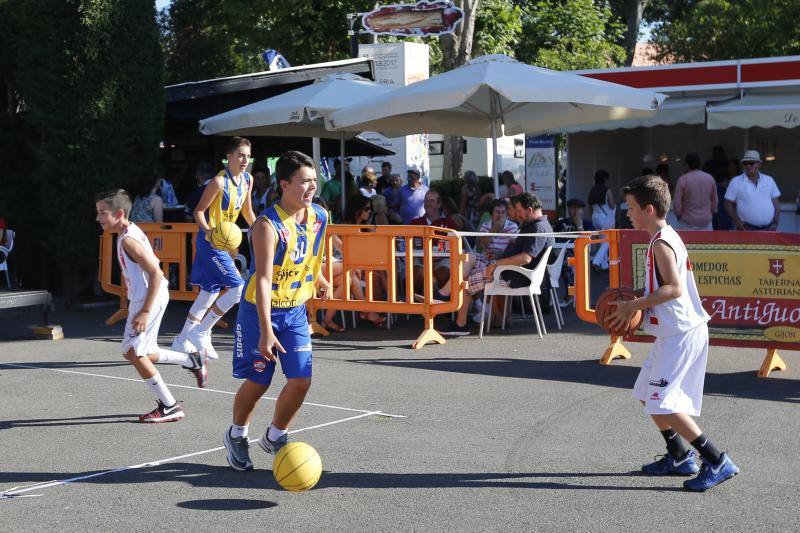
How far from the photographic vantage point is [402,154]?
2480 centimetres

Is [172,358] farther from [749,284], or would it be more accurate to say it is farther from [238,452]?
[749,284]

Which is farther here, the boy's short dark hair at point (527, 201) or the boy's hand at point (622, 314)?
the boy's short dark hair at point (527, 201)

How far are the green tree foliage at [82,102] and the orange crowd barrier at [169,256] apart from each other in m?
1.43

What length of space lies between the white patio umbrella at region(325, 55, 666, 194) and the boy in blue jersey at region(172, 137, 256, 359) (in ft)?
9.94

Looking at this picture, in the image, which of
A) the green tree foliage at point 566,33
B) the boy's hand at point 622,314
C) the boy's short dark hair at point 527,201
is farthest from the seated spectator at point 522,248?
the green tree foliage at point 566,33

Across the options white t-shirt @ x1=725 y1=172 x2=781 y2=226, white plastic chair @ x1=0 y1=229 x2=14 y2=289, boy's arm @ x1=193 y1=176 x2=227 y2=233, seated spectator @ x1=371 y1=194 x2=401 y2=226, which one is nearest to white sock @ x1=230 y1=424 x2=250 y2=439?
boy's arm @ x1=193 y1=176 x2=227 y2=233

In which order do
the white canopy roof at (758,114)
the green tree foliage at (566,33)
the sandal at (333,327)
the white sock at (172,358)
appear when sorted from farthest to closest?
the green tree foliage at (566,33) → the white canopy roof at (758,114) → the sandal at (333,327) → the white sock at (172,358)

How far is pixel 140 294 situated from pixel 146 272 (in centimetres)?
19

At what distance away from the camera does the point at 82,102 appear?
47.8ft

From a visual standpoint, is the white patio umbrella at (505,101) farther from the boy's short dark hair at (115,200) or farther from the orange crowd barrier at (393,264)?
the boy's short dark hair at (115,200)

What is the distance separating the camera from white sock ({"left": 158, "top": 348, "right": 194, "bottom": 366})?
8.05 metres

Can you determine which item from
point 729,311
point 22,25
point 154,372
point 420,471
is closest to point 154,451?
point 154,372

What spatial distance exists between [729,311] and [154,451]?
5243 mm

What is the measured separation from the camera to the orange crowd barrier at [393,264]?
440 inches
